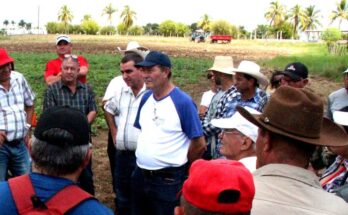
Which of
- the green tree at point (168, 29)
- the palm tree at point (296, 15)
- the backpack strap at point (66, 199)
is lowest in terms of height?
Result: the backpack strap at point (66, 199)

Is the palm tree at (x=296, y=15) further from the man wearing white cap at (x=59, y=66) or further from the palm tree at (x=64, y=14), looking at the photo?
the man wearing white cap at (x=59, y=66)

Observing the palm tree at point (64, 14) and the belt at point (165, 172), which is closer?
the belt at point (165, 172)

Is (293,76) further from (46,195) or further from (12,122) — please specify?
(46,195)

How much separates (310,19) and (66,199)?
111 metres

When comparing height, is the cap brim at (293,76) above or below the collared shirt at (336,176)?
above

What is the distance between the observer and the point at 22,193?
6.97 ft

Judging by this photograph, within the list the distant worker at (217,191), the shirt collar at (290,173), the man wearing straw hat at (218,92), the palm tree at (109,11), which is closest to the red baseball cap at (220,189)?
the distant worker at (217,191)

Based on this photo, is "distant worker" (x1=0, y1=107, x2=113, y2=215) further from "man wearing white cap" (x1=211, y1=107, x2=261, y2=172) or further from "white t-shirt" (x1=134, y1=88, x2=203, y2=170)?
"white t-shirt" (x1=134, y1=88, x2=203, y2=170)

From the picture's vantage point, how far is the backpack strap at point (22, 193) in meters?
2.10

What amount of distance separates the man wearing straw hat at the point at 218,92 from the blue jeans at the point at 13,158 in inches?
78.1

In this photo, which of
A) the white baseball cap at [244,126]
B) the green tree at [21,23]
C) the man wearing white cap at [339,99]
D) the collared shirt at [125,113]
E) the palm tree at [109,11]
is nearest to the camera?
the white baseball cap at [244,126]

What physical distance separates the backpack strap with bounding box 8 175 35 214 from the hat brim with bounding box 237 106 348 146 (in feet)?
3.77

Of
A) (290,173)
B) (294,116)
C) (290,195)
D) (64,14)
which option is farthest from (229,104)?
(64,14)

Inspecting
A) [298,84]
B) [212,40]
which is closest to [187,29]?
[212,40]
